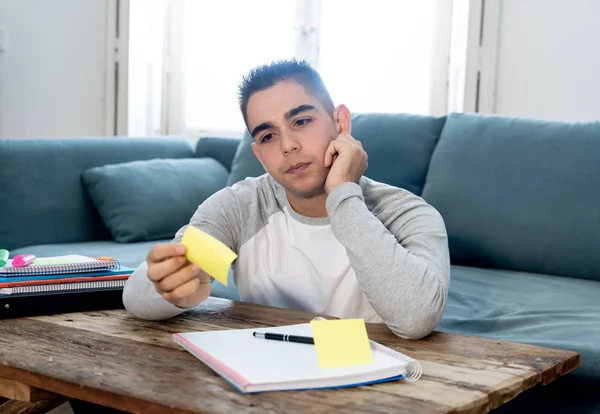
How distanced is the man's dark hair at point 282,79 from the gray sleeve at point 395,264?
27 cm

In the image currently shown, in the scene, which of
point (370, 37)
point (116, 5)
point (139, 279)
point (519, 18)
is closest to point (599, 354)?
point (139, 279)

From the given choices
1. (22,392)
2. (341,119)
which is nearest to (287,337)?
(22,392)

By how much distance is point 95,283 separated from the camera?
4.85 feet

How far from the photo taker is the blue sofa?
1.86 m

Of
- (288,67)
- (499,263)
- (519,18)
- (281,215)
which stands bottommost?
(499,263)

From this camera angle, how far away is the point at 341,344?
104 cm

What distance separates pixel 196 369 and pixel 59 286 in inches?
19.5

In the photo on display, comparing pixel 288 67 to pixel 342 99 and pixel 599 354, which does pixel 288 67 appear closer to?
pixel 599 354

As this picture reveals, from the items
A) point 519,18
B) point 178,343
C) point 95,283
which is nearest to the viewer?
point 178,343

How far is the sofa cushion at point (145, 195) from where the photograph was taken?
285cm

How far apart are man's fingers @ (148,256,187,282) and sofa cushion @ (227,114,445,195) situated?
4.59 feet

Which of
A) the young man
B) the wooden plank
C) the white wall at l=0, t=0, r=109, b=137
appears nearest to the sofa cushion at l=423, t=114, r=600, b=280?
the young man

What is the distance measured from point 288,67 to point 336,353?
0.75 metres

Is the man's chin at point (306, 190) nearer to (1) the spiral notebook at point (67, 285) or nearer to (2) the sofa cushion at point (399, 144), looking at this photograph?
(1) the spiral notebook at point (67, 285)
